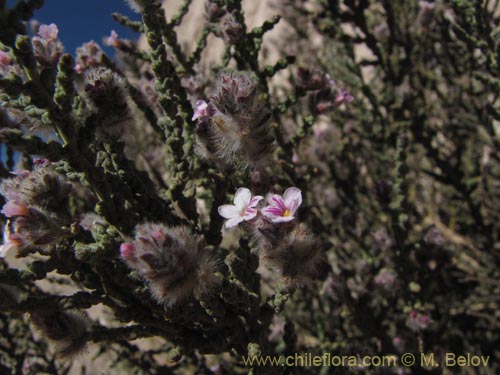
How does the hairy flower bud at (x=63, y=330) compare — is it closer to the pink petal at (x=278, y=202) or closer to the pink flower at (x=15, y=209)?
the pink flower at (x=15, y=209)

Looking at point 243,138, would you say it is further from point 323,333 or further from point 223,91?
point 323,333

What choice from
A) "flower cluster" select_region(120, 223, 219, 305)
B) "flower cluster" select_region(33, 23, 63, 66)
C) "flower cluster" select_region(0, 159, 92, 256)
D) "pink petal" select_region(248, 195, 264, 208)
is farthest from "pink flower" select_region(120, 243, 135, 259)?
"flower cluster" select_region(33, 23, 63, 66)

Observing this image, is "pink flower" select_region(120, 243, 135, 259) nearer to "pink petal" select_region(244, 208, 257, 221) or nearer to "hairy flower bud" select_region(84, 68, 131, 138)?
"pink petal" select_region(244, 208, 257, 221)

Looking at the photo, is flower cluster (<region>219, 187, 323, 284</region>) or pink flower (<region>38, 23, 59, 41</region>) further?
pink flower (<region>38, 23, 59, 41</region>)

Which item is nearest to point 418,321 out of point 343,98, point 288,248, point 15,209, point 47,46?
point 343,98

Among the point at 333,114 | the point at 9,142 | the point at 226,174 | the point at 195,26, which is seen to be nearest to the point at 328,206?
the point at 333,114

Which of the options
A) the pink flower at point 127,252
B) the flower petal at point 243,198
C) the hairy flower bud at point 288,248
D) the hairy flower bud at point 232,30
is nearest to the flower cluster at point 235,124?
the flower petal at point 243,198
